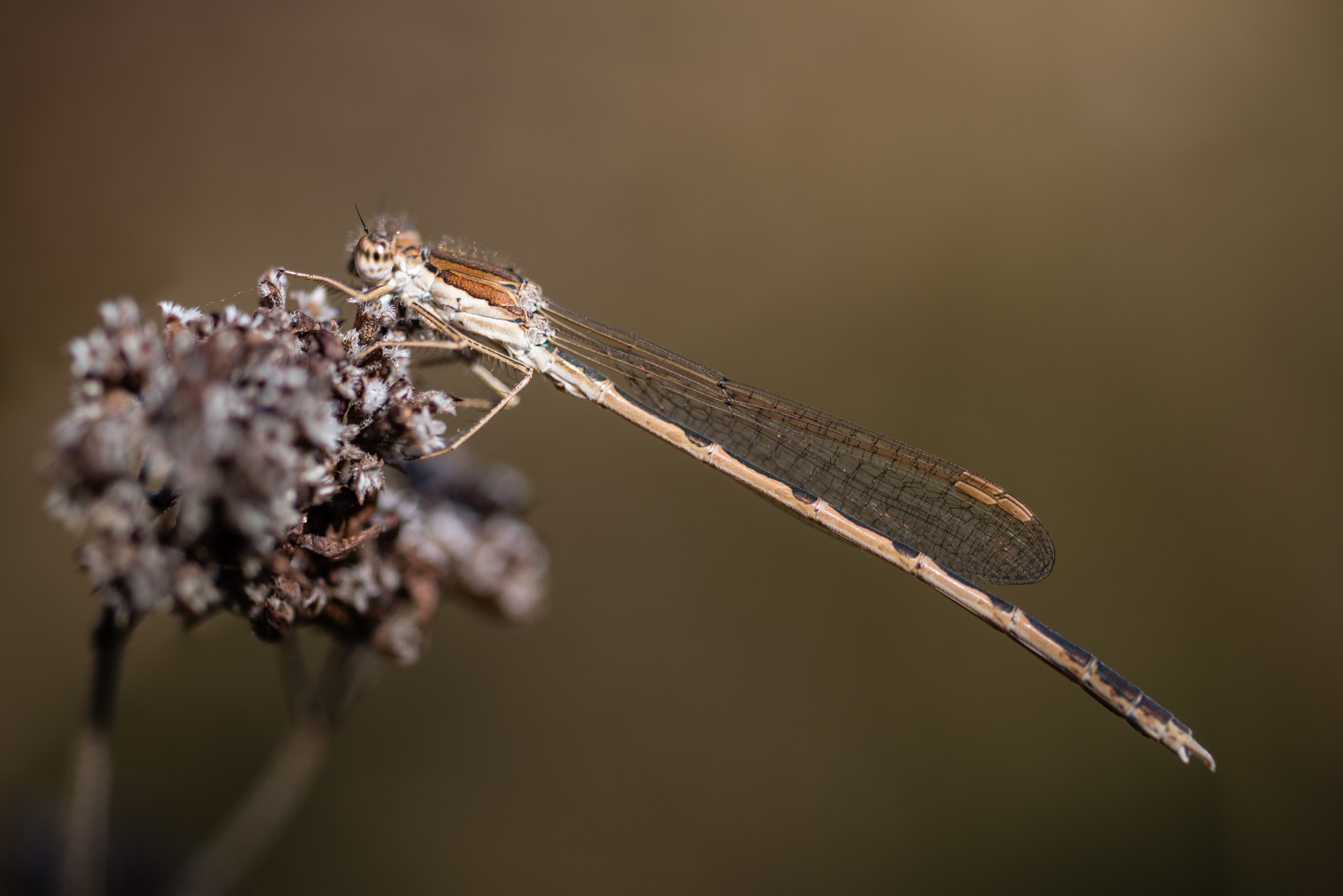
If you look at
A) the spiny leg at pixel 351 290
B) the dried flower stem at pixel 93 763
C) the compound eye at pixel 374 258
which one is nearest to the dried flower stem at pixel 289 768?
the dried flower stem at pixel 93 763

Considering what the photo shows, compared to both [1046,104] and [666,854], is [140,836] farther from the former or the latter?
[1046,104]

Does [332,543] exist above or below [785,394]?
below

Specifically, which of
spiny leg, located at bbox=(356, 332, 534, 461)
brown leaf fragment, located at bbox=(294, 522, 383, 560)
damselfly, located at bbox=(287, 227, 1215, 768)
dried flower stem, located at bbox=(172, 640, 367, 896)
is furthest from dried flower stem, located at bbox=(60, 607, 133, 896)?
damselfly, located at bbox=(287, 227, 1215, 768)

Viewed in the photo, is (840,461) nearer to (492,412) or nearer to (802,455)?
(802,455)

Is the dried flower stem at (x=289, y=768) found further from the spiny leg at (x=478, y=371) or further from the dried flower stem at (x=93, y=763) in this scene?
the spiny leg at (x=478, y=371)

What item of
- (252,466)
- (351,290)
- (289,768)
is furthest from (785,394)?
(252,466)

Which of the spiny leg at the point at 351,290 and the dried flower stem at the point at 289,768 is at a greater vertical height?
the spiny leg at the point at 351,290

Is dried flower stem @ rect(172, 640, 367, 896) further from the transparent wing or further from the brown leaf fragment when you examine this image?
the transparent wing
